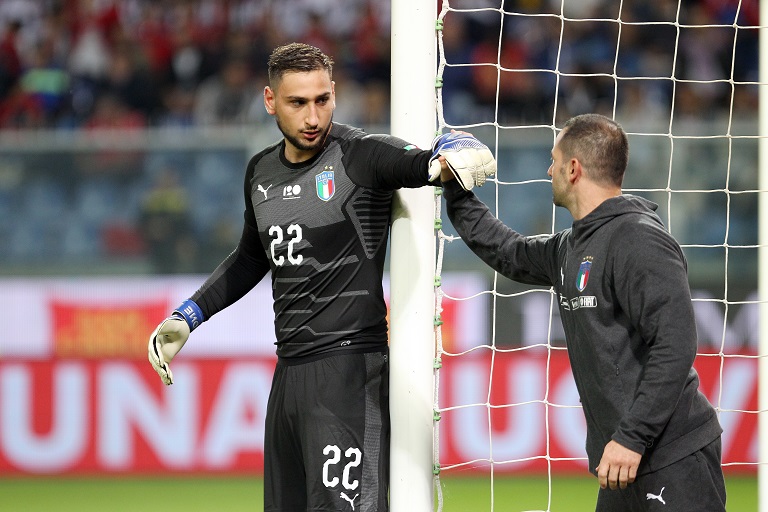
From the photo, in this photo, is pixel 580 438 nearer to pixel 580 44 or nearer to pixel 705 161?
pixel 705 161

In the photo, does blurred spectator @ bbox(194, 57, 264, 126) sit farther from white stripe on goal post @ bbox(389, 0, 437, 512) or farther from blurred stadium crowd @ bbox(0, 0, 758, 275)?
white stripe on goal post @ bbox(389, 0, 437, 512)

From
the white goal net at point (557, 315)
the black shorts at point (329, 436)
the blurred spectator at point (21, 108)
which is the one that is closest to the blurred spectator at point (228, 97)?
the blurred spectator at point (21, 108)

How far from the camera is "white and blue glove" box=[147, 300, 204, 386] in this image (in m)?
3.37

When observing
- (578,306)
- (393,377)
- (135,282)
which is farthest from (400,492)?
(135,282)

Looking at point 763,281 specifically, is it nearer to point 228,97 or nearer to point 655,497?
point 655,497

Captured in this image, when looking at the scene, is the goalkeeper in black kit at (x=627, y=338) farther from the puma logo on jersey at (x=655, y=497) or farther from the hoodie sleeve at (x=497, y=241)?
the hoodie sleeve at (x=497, y=241)

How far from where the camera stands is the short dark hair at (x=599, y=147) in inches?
116

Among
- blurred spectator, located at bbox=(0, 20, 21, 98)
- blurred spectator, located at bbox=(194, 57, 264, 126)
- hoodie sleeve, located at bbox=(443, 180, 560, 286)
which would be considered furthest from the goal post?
blurred spectator, located at bbox=(0, 20, 21, 98)

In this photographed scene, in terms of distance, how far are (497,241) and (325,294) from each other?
568mm

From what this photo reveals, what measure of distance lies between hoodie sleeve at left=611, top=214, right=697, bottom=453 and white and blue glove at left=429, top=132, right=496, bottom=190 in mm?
511

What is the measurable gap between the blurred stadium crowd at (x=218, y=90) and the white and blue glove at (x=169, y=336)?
3.66m

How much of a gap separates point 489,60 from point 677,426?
701cm

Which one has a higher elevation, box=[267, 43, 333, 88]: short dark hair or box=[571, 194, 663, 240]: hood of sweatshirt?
box=[267, 43, 333, 88]: short dark hair

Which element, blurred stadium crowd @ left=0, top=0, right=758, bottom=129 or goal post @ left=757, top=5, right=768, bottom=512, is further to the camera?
blurred stadium crowd @ left=0, top=0, right=758, bottom=129
